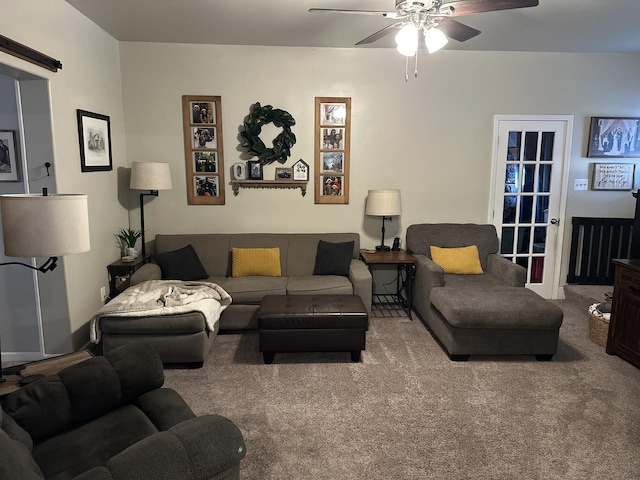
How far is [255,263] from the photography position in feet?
14.4

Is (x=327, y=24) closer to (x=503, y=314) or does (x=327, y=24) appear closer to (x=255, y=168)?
(x=255, y=168)

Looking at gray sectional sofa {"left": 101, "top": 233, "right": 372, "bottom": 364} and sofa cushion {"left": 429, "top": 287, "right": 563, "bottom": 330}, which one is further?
sofa cushion {"left": 429, "top": 287, "right": 563, "bottom": 330}

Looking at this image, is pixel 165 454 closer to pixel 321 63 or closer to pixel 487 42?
pixel 321 63

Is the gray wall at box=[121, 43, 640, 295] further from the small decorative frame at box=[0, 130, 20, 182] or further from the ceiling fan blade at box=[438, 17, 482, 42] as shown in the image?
the ceiling fan blade at box=[438, 17, 482, 42]

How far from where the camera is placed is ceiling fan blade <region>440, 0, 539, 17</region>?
7.99 feet

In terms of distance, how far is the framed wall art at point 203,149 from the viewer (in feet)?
15.1

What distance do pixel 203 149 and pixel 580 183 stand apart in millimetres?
4173

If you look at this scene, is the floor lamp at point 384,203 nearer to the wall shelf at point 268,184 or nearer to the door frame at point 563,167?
the wall shelf at point 268,184

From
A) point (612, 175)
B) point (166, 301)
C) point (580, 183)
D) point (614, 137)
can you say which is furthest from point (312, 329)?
point (614, 137)

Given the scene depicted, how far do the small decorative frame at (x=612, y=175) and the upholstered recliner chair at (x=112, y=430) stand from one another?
491cm

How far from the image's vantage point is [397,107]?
186 inches

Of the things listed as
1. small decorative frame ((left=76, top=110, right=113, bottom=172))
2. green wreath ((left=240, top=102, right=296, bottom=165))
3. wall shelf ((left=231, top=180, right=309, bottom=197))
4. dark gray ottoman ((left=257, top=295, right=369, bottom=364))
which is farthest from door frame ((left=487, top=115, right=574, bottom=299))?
small decorative frame ((left=76, top=110, right=113, bottom=172))

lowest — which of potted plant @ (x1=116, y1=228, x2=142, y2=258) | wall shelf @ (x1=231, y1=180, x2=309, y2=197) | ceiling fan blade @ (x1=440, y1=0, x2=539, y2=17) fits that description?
potted plant @ (x1=116, y1=228, x2=142, y2=258)

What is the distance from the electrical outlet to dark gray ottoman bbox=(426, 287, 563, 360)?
6.62ft
